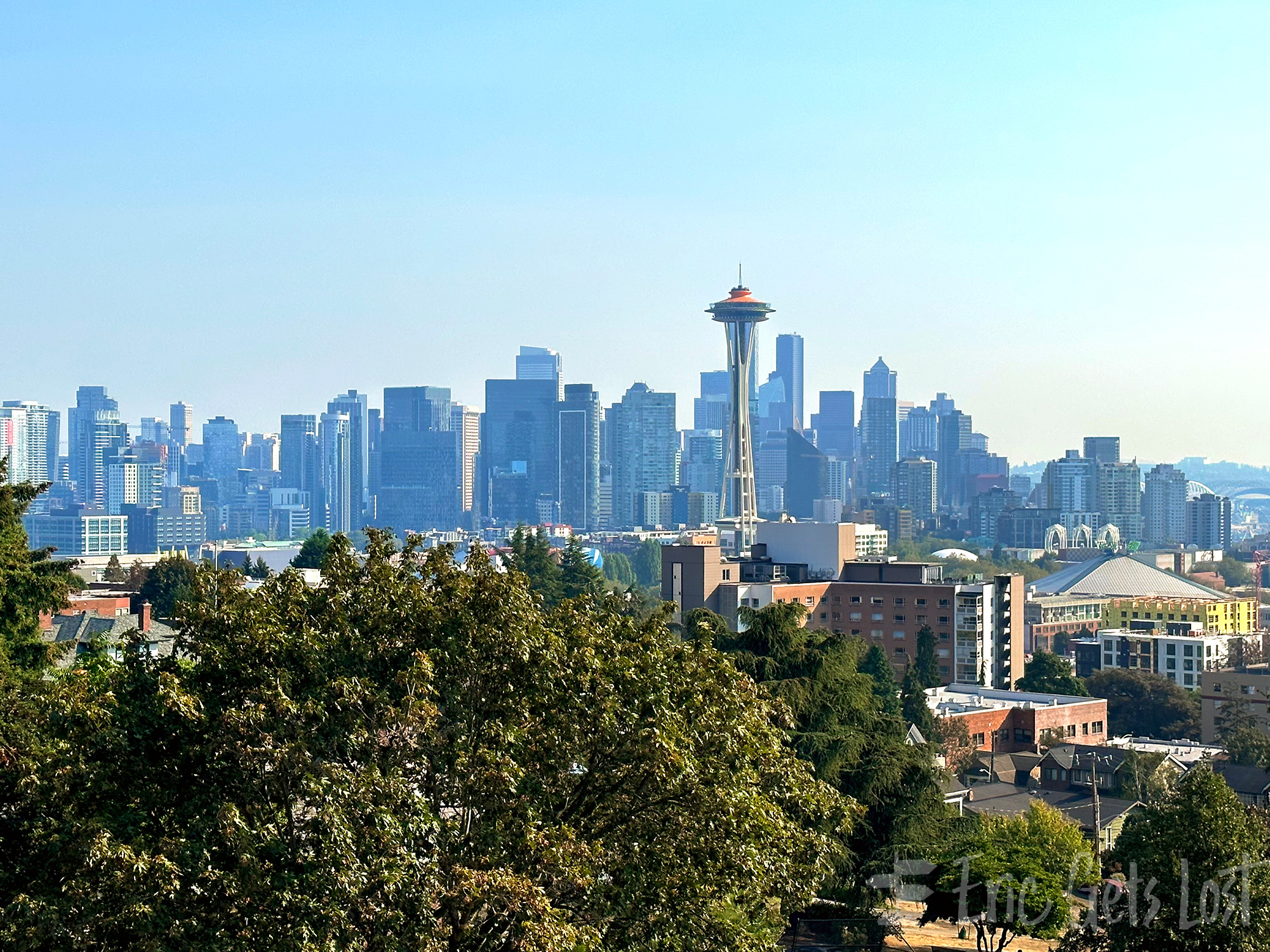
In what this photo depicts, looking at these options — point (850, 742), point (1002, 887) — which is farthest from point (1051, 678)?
point (1002, 887)

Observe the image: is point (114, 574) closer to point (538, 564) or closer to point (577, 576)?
point (538, 564)

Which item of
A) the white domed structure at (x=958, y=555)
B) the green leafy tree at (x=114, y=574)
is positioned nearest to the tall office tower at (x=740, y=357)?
the white domed structure at (x=958, y=555)

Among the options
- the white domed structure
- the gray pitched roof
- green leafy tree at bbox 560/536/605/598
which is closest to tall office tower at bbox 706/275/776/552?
the white domed structure

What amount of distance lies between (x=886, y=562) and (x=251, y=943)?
73.4m

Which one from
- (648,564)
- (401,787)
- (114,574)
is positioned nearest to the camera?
(401,787)

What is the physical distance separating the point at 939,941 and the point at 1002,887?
153cm

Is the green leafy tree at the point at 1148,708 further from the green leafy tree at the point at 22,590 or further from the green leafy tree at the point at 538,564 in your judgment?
the green leafy tree at the point at 22,590

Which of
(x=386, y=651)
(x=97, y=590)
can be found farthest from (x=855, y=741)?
(x=97, y=590)

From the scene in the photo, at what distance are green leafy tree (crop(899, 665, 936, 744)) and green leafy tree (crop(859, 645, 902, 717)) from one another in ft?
1.35

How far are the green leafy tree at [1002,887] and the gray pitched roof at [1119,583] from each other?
10527 cm

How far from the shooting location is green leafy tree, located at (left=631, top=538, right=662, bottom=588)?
172 metres

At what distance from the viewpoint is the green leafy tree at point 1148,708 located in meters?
68.1

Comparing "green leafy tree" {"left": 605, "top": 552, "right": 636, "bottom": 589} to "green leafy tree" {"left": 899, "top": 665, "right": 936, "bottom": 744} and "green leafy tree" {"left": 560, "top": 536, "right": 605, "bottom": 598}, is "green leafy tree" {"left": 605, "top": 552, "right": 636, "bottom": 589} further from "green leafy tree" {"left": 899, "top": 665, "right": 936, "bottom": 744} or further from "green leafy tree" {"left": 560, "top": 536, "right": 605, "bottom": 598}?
"green leafy tree" {"left": 899, "top": 665, "right": 936, "bottom": 744}

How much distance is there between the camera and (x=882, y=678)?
58719 mm
